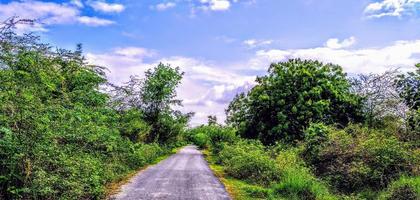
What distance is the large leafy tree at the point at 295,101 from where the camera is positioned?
2902cm

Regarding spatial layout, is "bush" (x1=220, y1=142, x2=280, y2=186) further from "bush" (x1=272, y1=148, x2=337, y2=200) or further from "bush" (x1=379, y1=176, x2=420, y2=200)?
"bush" (x1=379, y1=176, x2=420, y2=200)

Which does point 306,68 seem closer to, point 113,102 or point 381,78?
point 381,78

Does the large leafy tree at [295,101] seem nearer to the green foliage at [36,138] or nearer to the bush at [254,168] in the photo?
the bush at [254,168]

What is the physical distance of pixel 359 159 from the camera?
58.5 feet

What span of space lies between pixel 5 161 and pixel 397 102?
874 inches

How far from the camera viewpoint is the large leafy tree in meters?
29.0

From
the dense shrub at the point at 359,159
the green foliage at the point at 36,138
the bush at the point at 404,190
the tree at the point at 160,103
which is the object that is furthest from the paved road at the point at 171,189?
the tree at the point at 160,103

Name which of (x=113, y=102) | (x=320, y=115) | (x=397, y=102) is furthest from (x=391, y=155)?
(x=113, y=102)

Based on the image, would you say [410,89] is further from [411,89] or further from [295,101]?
[295,101]

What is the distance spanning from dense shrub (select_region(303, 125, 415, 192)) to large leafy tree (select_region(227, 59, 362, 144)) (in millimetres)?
7206

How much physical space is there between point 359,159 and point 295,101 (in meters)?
12.2

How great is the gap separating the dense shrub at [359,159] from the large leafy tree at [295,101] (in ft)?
23.6

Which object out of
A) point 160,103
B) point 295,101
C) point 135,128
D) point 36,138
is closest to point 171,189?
point 36,138

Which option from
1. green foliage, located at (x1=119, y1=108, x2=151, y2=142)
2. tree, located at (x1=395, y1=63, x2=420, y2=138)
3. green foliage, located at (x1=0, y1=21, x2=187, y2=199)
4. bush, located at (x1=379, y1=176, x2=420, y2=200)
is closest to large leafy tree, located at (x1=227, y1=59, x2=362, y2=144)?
tree, located at (x1=395, y1=63, x2=420, y2=138)
